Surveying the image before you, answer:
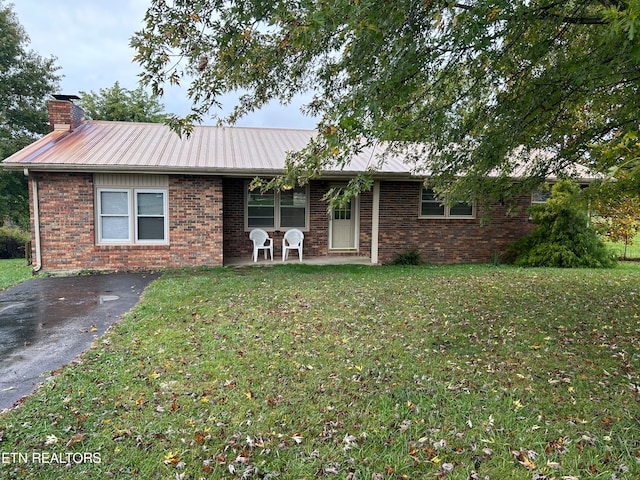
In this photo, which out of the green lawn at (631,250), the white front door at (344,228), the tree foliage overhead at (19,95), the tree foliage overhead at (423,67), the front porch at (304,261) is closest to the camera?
the tree foliage overhead at (423,67)

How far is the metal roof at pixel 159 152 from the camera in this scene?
9336mm

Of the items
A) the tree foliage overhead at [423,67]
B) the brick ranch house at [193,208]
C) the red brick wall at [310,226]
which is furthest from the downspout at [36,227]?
the tree foliage overhead at [423,67]

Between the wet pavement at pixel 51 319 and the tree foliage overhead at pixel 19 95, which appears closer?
the wet pavement at pixel 51 319

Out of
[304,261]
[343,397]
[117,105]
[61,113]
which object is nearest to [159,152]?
[61,113]

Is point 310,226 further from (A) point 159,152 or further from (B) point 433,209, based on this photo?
(A) point 159,152

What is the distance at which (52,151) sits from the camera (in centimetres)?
980

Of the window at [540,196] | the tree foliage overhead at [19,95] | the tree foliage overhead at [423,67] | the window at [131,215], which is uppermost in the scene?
the tree foliage overhead at [19,95]

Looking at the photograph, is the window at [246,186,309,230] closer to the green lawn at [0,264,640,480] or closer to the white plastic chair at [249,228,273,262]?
the white plastic chair at [249,228,273,262]

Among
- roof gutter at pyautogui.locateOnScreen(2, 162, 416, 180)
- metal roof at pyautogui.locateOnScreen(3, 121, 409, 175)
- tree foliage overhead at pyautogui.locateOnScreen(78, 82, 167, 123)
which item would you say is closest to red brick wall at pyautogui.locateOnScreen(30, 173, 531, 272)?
roof gutter at pyautogui.locateOnScreen(2, 162, 416, 180)

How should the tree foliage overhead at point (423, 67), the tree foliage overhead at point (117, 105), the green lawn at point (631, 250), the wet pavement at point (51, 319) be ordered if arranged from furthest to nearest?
the tree foliage overhead at point (117, 105) < the green lawn at point (631, 250) < the wet pavement at point (51, 319) < the tree foliage overhead at point (423, 67)

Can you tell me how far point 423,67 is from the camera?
396 centimetres

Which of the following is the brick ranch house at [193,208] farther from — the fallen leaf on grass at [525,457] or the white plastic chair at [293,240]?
the fallen leaf on grass at [525,457]

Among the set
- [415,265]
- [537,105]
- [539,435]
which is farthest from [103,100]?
[539,435]

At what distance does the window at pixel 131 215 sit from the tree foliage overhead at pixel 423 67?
5789 millimetres
